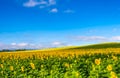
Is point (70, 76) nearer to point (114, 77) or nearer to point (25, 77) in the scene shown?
point (114, 77)

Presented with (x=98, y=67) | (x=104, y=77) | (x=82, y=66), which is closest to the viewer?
(x=104, y=77)

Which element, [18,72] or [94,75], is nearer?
[94,75]

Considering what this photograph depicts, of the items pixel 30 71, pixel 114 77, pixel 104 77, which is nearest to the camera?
pixel 114 77

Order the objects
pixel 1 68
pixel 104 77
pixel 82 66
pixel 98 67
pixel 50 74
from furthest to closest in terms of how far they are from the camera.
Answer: pixel 1 68
pixel 82 66
pixel 50 74
pixel 98 67
pixel 104 77

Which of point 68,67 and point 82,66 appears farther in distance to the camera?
point 82,66

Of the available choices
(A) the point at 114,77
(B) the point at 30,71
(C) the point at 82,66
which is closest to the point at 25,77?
(B) the point at 30,71

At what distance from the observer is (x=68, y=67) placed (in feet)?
44.5

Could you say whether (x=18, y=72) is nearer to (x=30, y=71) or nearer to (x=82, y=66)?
(x=30, y=71)

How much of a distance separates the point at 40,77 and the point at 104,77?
3.19 metres

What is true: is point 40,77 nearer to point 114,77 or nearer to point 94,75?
point 94,75

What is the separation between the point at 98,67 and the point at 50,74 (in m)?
2.16

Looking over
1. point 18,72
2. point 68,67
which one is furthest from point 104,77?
point 18,72

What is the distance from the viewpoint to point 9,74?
15.3 metres

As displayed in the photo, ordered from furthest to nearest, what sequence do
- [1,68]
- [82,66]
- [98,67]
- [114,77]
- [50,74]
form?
1. [1,68]
2. [82,66]
3. [50,74]
4. [98,67]
5. [114,77]
